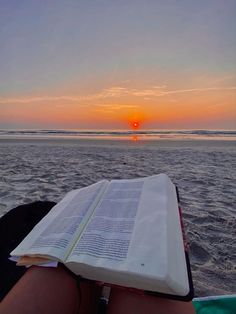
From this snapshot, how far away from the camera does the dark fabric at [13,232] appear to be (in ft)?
3.65

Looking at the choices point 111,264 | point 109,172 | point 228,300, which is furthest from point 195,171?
point 111,264

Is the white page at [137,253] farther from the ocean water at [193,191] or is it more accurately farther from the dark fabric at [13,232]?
the ocean water at [193,191]

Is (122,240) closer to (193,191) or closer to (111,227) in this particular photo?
(111,227)

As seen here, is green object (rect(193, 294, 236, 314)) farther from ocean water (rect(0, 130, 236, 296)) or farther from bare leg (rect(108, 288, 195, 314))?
bare leg (rect(108, 288, 195, 314))

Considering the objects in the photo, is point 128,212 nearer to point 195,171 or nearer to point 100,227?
point 100,227

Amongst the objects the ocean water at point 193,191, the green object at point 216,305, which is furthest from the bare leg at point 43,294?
the ocean water at point 193,191

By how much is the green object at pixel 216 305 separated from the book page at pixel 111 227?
0.72 meters

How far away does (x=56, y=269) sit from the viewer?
3.21 feet

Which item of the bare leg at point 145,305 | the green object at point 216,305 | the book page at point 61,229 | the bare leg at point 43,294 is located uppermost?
the book page at point 61,229

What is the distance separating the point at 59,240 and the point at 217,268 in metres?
1.60

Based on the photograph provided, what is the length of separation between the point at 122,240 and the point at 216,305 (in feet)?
2.90

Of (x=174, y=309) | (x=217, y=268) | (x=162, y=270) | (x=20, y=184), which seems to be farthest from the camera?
(x=20, y=184)

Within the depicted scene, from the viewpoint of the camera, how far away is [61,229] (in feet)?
3.45

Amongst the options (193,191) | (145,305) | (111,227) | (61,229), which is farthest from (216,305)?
(193,191)
